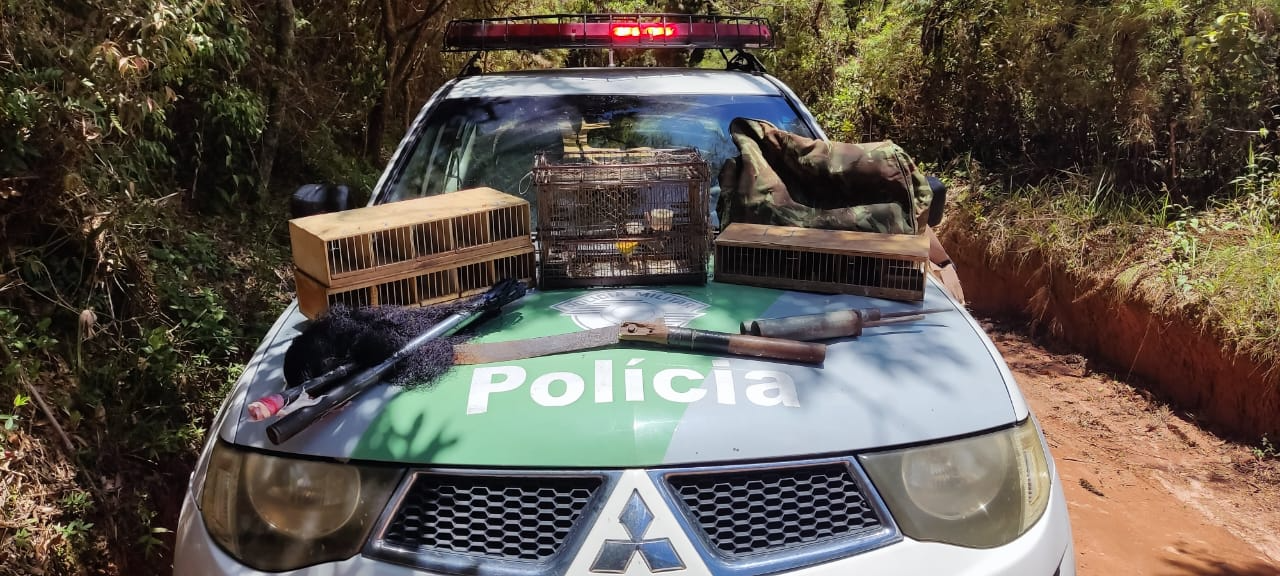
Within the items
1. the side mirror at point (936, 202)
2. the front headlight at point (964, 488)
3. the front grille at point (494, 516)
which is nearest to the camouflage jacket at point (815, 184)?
the side mirror at point (936, 202)

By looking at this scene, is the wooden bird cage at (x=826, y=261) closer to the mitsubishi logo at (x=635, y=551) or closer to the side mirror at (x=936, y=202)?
the side mirror at (x=936, y=202)

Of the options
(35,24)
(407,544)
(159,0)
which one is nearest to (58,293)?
(35,24)

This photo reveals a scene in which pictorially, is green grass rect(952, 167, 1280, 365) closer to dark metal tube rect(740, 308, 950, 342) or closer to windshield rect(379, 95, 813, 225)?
windshield rect(379, 95, 813, 225)

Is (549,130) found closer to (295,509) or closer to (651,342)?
(651,342)

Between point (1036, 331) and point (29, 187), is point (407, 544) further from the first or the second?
point (1036, 331)

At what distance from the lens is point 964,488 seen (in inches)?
77.0

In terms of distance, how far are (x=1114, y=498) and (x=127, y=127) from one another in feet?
14.8

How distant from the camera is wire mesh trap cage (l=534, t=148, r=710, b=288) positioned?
8.80ft

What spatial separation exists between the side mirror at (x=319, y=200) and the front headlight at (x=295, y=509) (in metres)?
1.23

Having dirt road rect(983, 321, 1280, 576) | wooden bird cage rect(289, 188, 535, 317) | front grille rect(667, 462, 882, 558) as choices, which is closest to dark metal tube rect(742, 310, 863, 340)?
front grille rect(667, 462, 882, 558)

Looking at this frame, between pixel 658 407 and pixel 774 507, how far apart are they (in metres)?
0.32

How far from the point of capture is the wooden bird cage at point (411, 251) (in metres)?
2.40

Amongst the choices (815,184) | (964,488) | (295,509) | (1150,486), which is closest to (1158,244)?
(1150,486)

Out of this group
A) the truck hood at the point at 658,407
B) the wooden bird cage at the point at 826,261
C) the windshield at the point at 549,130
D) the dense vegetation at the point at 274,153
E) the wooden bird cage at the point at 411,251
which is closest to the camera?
the truck hood at the point at 658,407
